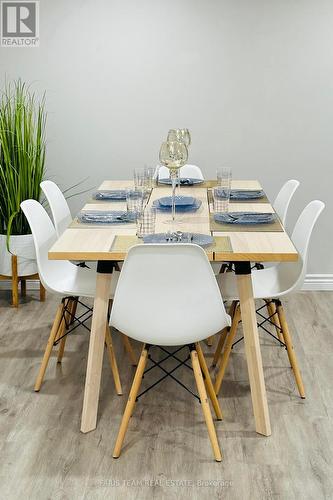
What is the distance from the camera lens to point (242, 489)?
8.52 feet

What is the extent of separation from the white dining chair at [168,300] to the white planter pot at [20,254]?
200cm

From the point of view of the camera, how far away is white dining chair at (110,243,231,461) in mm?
2549

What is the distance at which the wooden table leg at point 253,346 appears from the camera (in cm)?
296

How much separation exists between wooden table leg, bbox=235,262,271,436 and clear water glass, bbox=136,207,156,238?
1.36ft

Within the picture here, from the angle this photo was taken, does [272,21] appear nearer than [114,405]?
No

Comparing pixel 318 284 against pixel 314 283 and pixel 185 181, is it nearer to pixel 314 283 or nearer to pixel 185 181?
pixel 314 283

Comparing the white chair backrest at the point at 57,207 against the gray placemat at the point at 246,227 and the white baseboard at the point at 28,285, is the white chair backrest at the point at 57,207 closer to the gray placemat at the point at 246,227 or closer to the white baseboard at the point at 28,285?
the gray placemat at the point at 246,227

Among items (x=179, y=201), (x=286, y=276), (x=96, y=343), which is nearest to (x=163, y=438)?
(x=96, y=343)

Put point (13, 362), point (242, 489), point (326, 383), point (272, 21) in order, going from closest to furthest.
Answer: point (242, 489) → point (326, 383) → point (13, 362) → point (272, 21)

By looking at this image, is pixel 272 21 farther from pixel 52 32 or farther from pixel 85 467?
pixel 85 467

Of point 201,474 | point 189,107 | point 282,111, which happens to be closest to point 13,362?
point 201,474

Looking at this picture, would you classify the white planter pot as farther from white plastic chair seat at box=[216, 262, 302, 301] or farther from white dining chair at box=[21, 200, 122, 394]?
white plastic chair seat at box=[216, 262, 302, 301]

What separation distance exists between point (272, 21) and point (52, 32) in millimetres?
1418

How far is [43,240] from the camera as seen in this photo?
3.41m
